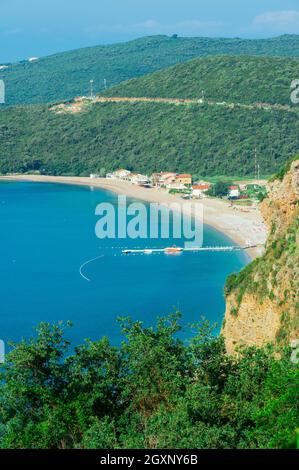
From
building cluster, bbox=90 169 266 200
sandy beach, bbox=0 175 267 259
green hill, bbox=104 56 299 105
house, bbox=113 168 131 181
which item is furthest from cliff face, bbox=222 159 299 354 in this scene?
green hill, bbox=104 56 299 105

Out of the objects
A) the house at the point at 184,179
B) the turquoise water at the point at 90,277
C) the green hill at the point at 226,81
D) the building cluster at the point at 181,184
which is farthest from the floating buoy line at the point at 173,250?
the green hill at the point at 226,81

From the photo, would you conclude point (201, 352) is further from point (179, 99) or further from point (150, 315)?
point (179, 99)

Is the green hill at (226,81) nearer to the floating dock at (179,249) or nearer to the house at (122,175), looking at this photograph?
the house at (122,175)

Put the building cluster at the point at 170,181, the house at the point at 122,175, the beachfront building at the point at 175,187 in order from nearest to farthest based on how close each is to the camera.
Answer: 1. the building cluster at the point at 170,181
2. the beachfront building at the point at 175,187
3. the house at the point at 122,175

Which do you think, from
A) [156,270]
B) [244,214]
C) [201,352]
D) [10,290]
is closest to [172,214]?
[244,214]

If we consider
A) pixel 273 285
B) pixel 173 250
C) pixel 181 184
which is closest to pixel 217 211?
pixel 181 184

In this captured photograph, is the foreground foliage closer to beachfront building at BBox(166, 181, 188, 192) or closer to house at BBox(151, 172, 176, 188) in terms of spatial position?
beachfront building at BBox(166, 181, 188, 192)
